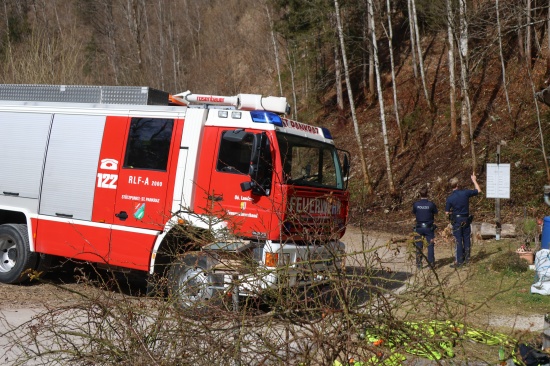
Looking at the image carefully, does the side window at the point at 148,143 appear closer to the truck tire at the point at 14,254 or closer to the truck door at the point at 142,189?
the truck door at the point at 142,189

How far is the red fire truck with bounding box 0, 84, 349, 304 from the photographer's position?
9.43m

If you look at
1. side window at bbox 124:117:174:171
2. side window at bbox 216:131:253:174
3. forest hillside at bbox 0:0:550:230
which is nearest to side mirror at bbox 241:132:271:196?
side window at bbox 216:131:253:174

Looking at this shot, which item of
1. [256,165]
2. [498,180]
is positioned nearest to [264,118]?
[256,165]

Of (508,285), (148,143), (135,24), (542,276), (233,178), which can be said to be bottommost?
(508,285)

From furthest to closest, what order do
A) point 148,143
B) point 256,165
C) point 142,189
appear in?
point 148,143, point 142,189, point 256,165

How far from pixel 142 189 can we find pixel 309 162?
2519 millimetres

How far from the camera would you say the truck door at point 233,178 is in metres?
9.32

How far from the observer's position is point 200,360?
4074 millimetres

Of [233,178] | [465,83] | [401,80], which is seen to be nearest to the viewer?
[233,178]

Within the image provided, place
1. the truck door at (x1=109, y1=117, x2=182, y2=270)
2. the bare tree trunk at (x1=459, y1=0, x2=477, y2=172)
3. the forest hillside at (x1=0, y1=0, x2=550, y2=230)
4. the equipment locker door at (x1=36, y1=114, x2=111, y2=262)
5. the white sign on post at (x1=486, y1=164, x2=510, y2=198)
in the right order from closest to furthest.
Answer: the truck door at (x1=109, y1=117, x2=182, y2=270) → the equipment locker door at (x1=36, y1=114, x2=111, y2=262) → the white sign on post at (x1=486, y1=164, x2=510, y2=198) → the bare tree trunk at (x1=459, y1=0, x2=477, y2=172) → the forest hillside at (x1=0, y1=0, x2=550, y2=230)

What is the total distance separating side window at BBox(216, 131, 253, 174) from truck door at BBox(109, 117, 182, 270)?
0.76 m

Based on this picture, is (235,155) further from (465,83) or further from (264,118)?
(465,83)

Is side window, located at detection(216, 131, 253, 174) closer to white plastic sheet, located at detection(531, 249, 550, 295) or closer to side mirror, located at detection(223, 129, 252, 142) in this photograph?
side mirror, located at detection(223, 129, 252, 142)

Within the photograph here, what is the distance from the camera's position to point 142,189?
1005 centimetres
